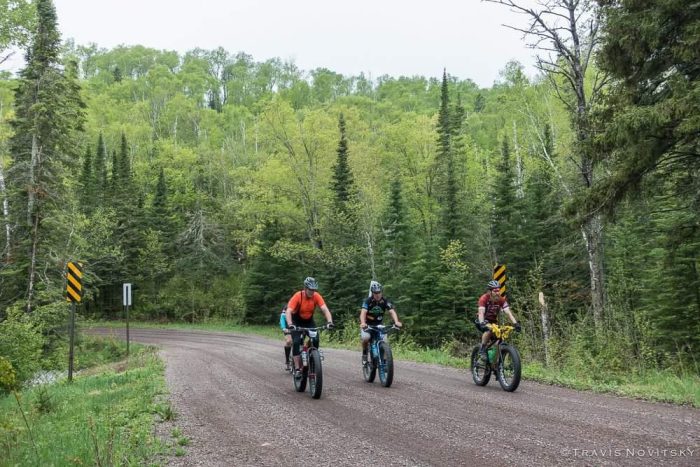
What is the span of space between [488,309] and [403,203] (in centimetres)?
2126

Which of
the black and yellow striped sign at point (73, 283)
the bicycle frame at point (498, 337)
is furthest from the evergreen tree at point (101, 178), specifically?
the bicycle frame at point (498, 337)

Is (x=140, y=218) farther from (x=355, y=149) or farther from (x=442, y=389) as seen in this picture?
(x=442, y=389)

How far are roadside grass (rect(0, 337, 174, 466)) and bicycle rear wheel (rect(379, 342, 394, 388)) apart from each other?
396cm

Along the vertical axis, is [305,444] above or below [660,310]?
below

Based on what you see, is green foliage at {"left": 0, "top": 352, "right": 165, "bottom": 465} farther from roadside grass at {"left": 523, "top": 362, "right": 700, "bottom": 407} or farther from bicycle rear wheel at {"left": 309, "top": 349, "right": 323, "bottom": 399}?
roadside grass at {"left": 523, "top": 362, "right": 700, "bottom": 407}

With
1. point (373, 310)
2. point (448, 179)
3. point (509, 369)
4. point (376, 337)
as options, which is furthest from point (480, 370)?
point (448, 179)

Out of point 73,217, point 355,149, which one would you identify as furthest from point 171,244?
point 73,217

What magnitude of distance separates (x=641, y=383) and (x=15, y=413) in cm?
1129

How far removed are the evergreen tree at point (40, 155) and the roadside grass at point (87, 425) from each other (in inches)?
411

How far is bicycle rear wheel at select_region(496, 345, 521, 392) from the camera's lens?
9320mm

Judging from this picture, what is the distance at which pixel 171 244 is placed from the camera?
49.2 metres

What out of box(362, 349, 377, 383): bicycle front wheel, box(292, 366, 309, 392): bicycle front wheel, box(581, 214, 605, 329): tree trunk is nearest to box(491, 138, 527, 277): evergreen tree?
box(581, 214, 605, 329): tree trunk

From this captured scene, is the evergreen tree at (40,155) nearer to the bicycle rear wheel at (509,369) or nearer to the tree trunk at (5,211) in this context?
the tree trunk at (5,211)

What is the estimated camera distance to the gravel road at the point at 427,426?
573 cm
